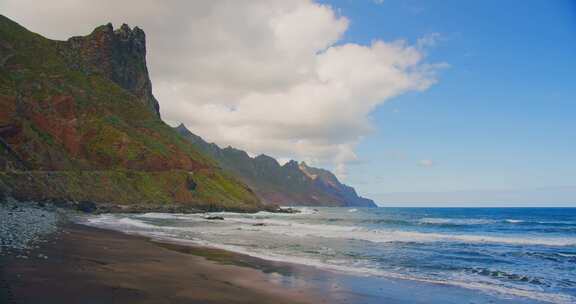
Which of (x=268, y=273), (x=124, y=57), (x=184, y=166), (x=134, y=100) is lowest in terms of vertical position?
(x=268, y=273)

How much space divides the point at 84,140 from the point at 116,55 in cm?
5460

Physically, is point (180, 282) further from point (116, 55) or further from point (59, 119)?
point (116, 55)

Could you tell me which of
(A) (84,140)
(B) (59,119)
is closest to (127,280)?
(A) (84,140)

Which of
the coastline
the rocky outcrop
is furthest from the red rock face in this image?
the coastline

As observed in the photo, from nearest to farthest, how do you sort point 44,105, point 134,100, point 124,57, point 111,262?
point 111,262, point 44,105, point 134,100, point 124,57

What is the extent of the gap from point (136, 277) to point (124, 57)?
13701cm

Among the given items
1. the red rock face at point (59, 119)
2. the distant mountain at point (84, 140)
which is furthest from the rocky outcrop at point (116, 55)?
the red rock face at point (59, 119)

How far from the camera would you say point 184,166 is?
10194 cm

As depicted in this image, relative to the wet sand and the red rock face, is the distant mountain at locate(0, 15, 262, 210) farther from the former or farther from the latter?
the wet sand

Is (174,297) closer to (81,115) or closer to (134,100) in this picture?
(81,115)

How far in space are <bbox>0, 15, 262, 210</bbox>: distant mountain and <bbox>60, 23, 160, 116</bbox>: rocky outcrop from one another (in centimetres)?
42

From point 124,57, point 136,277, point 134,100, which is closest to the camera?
point 136,277

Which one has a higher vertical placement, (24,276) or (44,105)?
(44,105)

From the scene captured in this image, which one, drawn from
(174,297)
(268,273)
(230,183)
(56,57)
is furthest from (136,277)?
(56,57)
